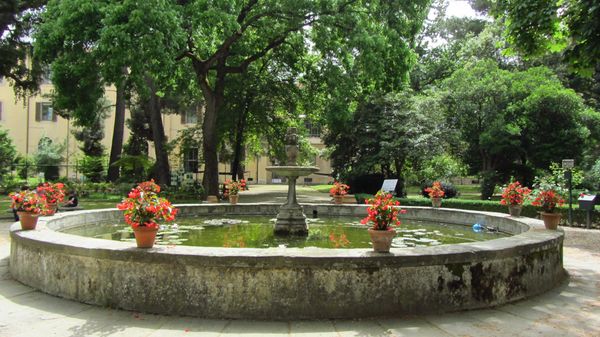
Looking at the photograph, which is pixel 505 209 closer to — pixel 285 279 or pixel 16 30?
pixel 285 279

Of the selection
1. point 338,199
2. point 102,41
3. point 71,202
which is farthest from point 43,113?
point 338,199

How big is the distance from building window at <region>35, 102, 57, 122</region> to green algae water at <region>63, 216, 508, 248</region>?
121 feet

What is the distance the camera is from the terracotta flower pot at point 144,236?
506cm

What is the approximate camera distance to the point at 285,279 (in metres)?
4.70

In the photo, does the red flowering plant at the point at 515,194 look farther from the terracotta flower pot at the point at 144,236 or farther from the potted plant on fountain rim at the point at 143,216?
the terracotta flower pot at the point at 144,236

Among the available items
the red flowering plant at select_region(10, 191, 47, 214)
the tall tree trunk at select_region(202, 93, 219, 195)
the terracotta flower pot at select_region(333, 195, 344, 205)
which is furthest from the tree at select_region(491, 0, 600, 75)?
the tall tree trunk at select_region(202, 93, 219, 195)

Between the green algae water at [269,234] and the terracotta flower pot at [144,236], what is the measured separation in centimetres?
263

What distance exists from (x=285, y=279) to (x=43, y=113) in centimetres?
4453

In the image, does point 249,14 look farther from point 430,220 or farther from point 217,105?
point 430,220

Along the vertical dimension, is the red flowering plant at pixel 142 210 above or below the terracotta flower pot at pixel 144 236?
above

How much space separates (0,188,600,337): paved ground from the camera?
429cm

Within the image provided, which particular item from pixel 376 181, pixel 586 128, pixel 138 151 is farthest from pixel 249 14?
pixel 138 151

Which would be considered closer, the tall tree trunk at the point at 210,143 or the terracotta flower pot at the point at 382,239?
the terracotta flower pot at the point at 382,239

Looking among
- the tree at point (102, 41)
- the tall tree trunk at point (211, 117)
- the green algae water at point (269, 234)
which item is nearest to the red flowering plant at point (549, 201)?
the green algae water at point (269, 234)
